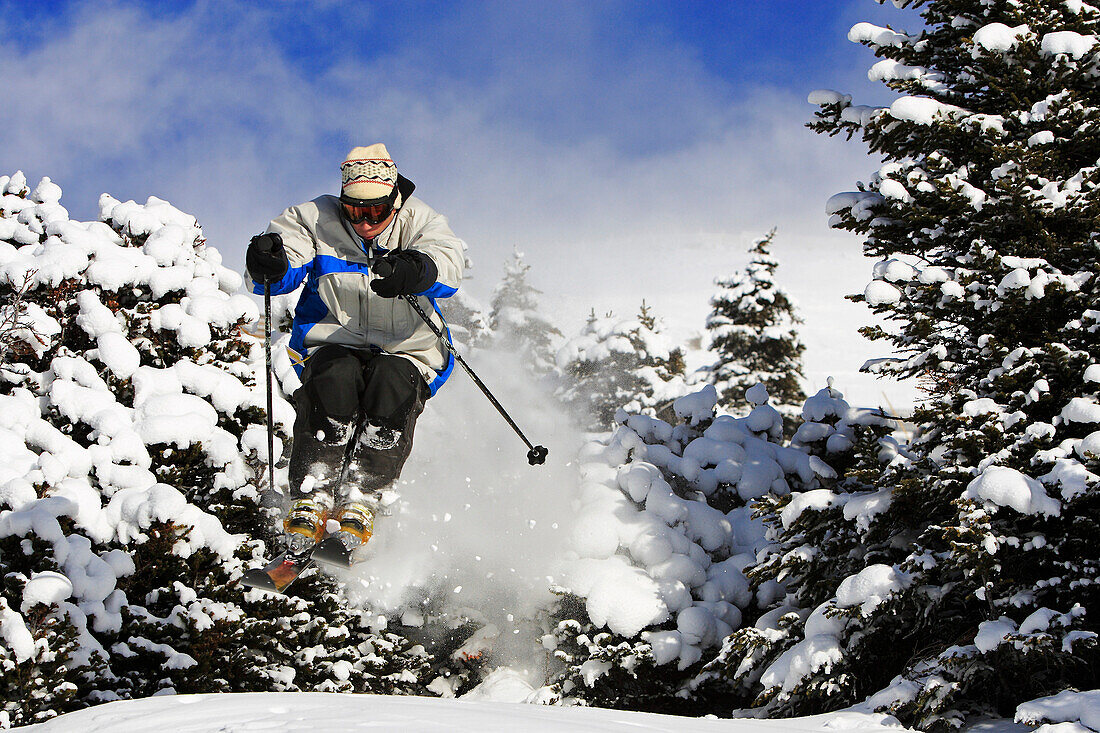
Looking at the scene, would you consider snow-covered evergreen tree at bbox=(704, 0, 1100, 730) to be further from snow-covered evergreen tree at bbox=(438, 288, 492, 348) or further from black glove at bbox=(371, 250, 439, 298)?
snow-covered evergreen tree at bbox=(438, 288, 492, 348)

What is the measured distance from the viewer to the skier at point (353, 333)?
557 cm

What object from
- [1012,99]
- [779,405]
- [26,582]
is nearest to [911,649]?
[1012,99]

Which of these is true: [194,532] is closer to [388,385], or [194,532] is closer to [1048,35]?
[388,385]

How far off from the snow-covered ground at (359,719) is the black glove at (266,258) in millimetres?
2506

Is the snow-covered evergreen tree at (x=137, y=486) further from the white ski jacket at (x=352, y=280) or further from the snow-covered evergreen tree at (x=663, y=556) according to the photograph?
the snow-covered evergreen tree at (x=663, y=556)

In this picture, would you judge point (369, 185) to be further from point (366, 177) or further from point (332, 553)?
point (332, 553)

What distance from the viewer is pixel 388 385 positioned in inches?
223

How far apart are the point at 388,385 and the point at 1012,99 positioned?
14.1ft

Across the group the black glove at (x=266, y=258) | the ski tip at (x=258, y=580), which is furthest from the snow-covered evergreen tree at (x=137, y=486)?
the black glove at (x=266, y=258)

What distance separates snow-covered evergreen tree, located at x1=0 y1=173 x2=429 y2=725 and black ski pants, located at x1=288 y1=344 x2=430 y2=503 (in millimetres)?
802

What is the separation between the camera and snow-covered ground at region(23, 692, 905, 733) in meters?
3.14

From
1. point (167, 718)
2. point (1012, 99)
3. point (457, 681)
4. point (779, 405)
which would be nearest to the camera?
point (167, 718)

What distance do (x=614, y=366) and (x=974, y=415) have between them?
17.6 meters

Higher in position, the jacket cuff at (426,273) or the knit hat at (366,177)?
the knit hat at (366,177)
